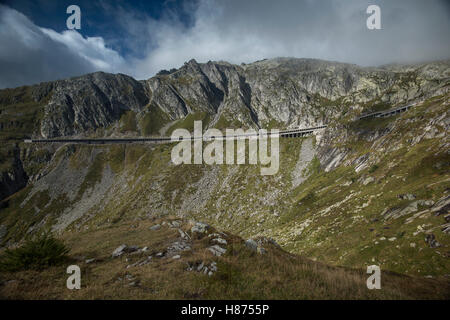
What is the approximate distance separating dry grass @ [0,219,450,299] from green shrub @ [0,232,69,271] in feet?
2.26

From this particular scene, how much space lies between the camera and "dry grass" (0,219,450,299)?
32.0ft

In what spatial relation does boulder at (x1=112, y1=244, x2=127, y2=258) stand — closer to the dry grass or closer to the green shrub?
the dry grass

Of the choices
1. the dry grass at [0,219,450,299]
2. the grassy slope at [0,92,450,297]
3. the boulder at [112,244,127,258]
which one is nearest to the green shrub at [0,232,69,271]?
the dry grass at [0,219,450,299]

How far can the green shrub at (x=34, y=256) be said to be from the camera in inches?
491

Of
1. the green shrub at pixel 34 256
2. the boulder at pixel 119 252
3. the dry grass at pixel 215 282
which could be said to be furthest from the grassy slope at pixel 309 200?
the green shrub at pixel 34 256

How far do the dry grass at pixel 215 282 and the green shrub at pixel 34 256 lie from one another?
2.26 feet

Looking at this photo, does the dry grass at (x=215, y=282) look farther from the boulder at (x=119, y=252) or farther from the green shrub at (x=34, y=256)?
the boulder at (x=119, y=252)

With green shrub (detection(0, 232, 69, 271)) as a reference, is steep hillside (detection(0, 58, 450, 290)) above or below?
above

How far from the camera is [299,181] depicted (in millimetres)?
84375

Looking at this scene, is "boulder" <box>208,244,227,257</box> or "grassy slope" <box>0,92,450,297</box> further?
"grassy slope" <box>0,92,450,297</box>

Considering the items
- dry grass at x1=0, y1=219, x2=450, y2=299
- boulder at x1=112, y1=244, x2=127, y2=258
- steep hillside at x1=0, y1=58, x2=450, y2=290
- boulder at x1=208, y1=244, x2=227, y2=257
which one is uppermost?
steep hillside at x1=0, y1=58, x2=450, y2=290

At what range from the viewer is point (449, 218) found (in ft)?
73.7

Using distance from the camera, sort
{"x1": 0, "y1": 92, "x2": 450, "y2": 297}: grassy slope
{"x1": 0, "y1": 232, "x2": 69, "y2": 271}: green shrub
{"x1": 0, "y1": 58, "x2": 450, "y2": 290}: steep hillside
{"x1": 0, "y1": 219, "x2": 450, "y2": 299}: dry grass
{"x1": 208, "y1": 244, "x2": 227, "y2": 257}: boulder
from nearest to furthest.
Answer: {"x1": 0, "y1": 219, "x2": 450, "y2": 299}: dry grass
{"x1": 0, "y1": 232, "x2": 69, "y2": 271}: green shrub
{"x1": 208, "y1": 244, "x2": 227, "y2": 257}: boulder
{"x1": 0, "y1": 92, "x2": 450, "y2": 297}: grassy slope
{"x1": 0, "y1": 58, "x2": 450, "y2": 290}: steep hillside

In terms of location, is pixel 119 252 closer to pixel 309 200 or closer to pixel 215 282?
pixel 215 282
